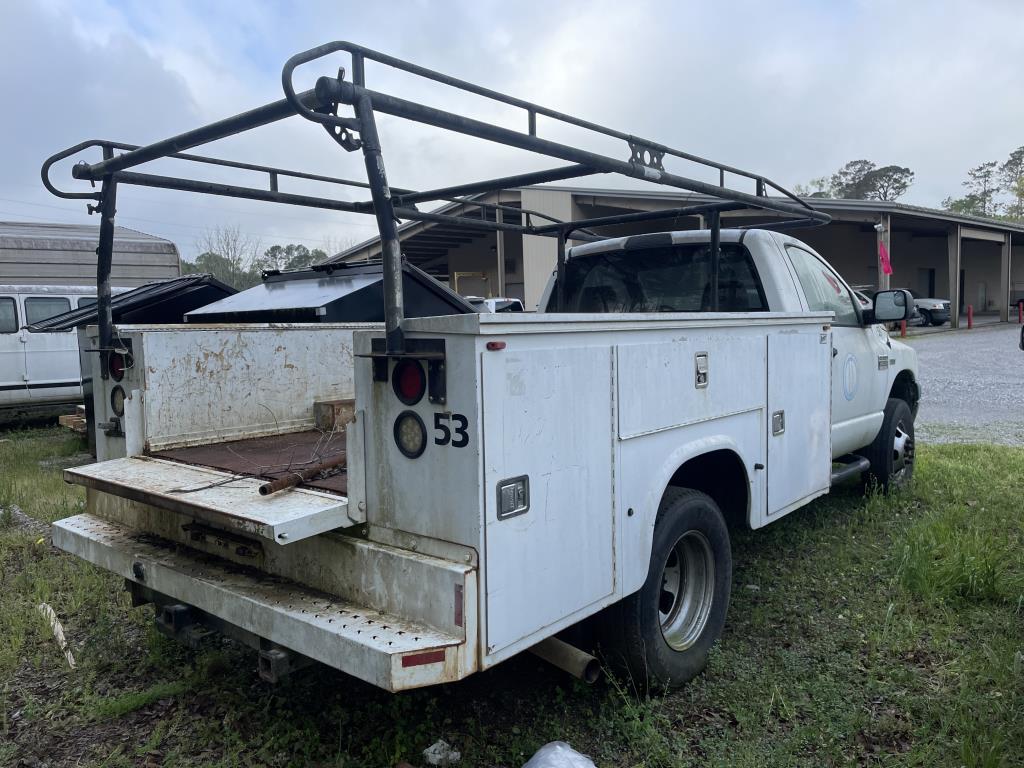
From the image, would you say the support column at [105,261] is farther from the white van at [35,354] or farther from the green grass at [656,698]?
the white van at [35,354]

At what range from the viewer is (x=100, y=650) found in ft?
12.7

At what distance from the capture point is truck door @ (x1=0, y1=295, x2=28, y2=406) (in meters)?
11.6

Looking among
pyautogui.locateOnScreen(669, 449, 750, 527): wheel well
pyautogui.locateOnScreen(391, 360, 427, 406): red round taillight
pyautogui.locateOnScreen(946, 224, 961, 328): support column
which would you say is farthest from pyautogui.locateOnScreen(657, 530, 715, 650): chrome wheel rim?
pyautogui.locateOnScreen(946, 224, 961, 328): support column

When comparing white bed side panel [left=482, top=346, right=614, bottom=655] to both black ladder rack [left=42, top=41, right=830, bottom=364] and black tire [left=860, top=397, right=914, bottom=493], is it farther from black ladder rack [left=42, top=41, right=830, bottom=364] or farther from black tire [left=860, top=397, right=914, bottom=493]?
black tire [left=860, top=397, right=914, bottom=493]

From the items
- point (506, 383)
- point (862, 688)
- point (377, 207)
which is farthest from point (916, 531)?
point (377, 207)

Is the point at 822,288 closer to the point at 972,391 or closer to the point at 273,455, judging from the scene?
the point at 273,455

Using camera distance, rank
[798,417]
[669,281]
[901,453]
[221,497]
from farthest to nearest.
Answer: [901,453] < [669,281] < [798,417] < [221,497]

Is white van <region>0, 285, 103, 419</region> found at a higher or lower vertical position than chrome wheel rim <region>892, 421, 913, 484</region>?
higher

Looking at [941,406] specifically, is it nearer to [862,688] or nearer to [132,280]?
[862,688]

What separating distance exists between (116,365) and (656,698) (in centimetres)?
283

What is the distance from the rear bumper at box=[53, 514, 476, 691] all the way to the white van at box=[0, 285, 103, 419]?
387 inches

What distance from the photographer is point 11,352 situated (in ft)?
38.1

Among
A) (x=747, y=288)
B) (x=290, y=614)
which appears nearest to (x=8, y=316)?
(x=747, y=288)

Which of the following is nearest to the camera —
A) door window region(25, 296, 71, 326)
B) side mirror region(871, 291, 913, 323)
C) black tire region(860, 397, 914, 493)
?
side mirror region(871, 291, 913, 323)
